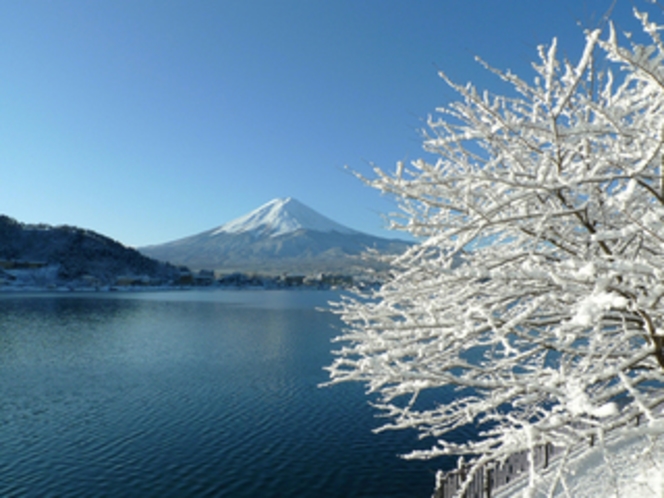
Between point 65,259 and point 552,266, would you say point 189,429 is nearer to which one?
point 552,266

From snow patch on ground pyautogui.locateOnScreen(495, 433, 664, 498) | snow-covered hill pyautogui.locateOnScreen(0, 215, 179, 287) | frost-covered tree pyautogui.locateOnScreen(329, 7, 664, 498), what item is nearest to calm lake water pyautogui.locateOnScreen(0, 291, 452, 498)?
snow patch on ground pyautogui.locateOnScreen(495, 433, 664, 498)

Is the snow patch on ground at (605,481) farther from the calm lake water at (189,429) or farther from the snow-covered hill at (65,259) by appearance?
the snow-covered hill at (65,259)

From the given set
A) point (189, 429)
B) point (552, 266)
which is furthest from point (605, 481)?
point (189, 429)

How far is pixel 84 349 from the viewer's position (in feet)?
108

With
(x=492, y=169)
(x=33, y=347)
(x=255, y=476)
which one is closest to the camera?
(x=492, y=169)

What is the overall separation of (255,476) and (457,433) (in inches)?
306

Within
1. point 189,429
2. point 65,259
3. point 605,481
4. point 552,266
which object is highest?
point 65,259

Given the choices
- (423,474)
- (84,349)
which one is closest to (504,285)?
(423,474)

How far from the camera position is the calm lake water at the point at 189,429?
12.4m

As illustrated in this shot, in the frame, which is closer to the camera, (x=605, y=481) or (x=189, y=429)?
(x=605, y=481)

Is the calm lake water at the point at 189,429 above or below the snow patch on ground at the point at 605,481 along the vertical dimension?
below

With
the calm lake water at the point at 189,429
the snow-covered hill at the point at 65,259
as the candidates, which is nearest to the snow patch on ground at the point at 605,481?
the calm lake water at the point at 189,429

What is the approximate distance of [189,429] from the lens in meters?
16.4

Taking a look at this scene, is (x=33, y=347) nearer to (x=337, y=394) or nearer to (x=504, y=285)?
(x=337, y=394)
